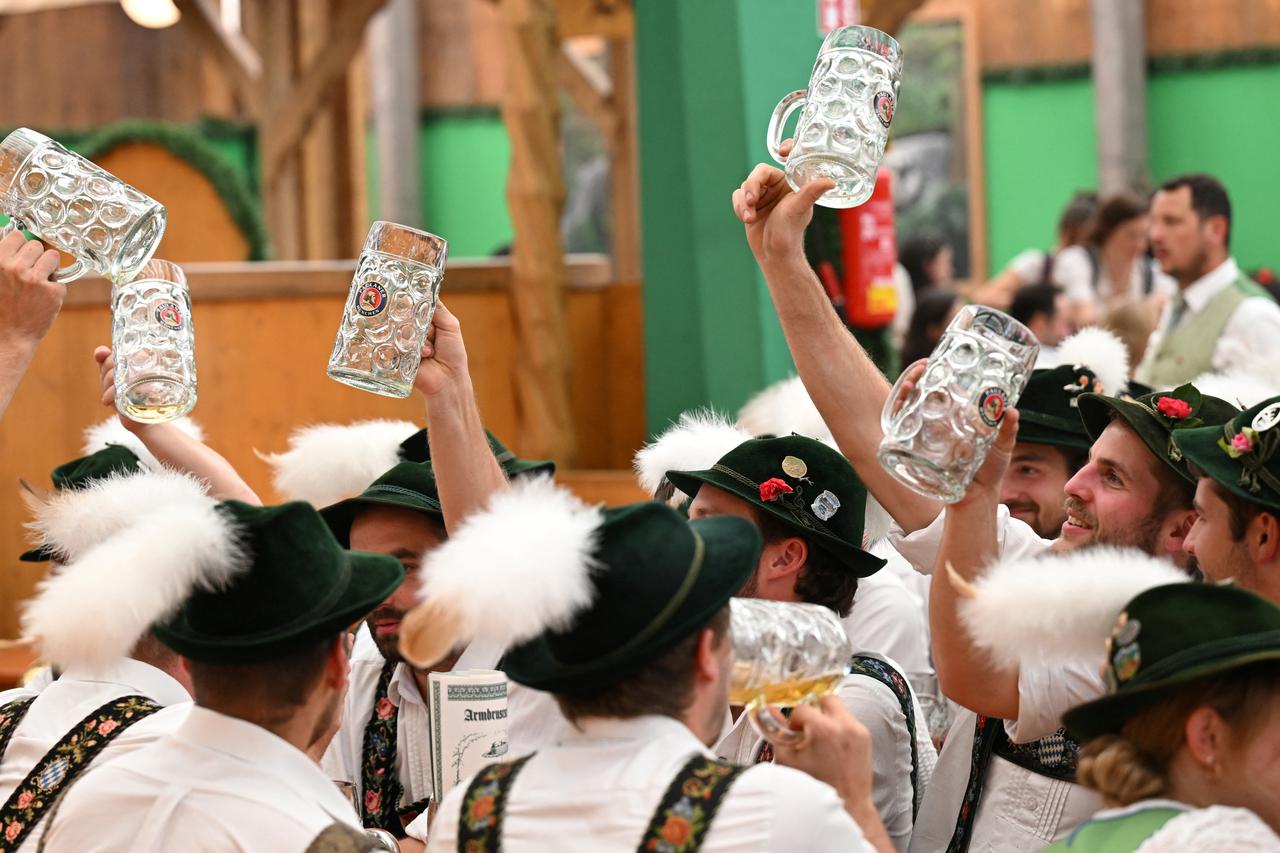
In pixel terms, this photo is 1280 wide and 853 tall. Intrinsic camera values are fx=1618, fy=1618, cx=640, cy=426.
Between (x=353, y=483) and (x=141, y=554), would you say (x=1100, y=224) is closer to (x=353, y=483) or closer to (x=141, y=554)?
(x=353, y=483)

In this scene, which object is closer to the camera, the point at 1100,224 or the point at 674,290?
the point at 674,290

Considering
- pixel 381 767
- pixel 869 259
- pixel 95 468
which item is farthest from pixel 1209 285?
pixel 95 468

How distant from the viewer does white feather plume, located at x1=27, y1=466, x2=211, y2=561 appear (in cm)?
258

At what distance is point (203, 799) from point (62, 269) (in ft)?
4.34

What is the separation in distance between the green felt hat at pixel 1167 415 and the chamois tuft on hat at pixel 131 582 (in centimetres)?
161

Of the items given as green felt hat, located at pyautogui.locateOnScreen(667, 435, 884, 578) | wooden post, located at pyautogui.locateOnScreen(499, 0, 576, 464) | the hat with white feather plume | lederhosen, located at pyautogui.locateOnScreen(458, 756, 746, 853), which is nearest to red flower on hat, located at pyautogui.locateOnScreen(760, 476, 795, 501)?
green felt hat, located at pyautogui.locateOnScreen(667, 435, 884, 578)

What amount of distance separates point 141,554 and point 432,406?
100 centimetres

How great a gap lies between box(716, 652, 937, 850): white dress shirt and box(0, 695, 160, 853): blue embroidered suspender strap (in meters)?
1.04

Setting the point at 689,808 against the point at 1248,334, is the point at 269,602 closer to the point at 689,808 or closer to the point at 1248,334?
the point at 689,808

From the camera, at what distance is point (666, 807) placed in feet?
6.07

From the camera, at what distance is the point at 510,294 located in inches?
296

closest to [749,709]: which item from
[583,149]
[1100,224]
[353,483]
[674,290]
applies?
[353,483]

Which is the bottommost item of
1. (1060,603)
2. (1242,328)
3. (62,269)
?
(1242,328)

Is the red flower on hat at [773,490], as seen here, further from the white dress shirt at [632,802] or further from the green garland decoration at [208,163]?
the green garland decoration at [208,163]
